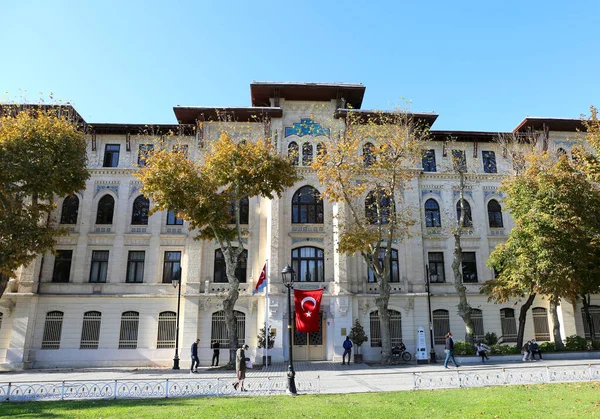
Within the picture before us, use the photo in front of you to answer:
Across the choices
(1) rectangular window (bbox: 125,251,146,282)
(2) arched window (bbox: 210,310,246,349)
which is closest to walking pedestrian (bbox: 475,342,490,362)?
(2) arched window (bbox: 210,310,246,349)

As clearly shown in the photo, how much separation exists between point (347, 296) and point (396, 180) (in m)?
7.30

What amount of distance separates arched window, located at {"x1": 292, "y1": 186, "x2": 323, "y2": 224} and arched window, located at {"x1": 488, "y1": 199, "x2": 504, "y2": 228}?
11.5 meters

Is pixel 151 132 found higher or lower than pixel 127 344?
higher

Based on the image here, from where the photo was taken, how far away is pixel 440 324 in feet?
85.1

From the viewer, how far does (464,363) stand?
2206 cm

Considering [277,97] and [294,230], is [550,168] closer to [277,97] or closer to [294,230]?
[294,230]

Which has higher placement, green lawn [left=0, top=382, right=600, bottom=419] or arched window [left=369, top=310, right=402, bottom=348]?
arched window [left=369, top=310, right=402, bottom=348]

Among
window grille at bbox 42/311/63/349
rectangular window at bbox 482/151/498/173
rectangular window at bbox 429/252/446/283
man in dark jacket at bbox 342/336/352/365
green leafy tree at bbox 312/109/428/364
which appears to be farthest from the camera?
rectangular window at bbox 482/151/498/173

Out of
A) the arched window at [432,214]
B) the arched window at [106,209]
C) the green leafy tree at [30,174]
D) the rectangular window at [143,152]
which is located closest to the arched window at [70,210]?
the arched window at [106,209]

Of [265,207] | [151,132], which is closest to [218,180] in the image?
[265,207]

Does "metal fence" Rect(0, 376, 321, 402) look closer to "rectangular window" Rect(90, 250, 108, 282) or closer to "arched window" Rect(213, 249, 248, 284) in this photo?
"arched window" Rect(213, 249, 248, 284)

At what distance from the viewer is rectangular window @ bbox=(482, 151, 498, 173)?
28656 millimetres

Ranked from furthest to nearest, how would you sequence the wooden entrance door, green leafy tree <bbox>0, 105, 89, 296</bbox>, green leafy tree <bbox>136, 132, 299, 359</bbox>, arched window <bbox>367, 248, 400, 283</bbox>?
arched window <bbox>367, 248, 400, 283</bbox> < the wooden entrance door < green leafy tree <bbox>136, 132, 299, 359</bbox> < green leafy tree <bbox>0, 105, 89, 296</bbox>

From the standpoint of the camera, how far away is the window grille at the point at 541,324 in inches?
1029
